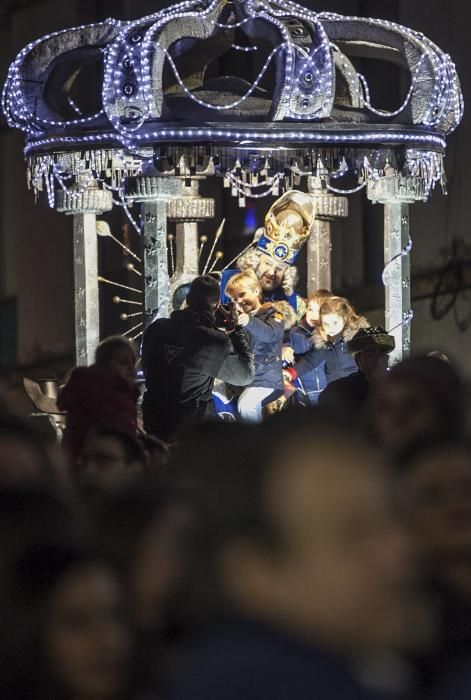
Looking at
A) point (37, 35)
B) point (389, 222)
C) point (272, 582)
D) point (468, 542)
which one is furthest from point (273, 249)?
point (37, 35)

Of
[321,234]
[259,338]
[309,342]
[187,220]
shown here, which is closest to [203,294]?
[259,338]

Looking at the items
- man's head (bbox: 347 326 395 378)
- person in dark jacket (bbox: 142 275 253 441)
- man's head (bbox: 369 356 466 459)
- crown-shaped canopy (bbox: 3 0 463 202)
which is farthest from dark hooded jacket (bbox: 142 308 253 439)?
man's head (bbox: 369 356 466 459)

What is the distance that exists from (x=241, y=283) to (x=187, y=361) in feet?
6.39

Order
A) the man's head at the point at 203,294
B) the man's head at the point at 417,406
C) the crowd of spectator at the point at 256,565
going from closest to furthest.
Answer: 1. the crowd of spectator at the point at 256,565
2. the man's head at the point at 417,406
3. the man's head at the point at 203,294

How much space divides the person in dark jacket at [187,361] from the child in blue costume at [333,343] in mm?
1745

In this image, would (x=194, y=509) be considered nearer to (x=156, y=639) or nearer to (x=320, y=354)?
(x=156, y=639)

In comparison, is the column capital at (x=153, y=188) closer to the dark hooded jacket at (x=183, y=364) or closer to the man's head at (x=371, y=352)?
the dark hooded jacket at (x=183, y=364)

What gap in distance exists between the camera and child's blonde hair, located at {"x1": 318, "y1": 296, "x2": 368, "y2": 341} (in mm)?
11508

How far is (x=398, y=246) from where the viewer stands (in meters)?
12.3

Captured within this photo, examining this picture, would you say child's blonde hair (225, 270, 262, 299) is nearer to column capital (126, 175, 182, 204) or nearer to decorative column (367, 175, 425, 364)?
column capital (126, 175, 182, 204)

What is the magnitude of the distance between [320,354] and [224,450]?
361 inches

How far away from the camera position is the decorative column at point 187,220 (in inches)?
500

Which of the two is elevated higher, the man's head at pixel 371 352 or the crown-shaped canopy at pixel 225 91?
the crown-shaped canopy at pixel 225 91

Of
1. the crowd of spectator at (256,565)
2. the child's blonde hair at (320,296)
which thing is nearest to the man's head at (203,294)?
the child's blonde hair at (320,296)
